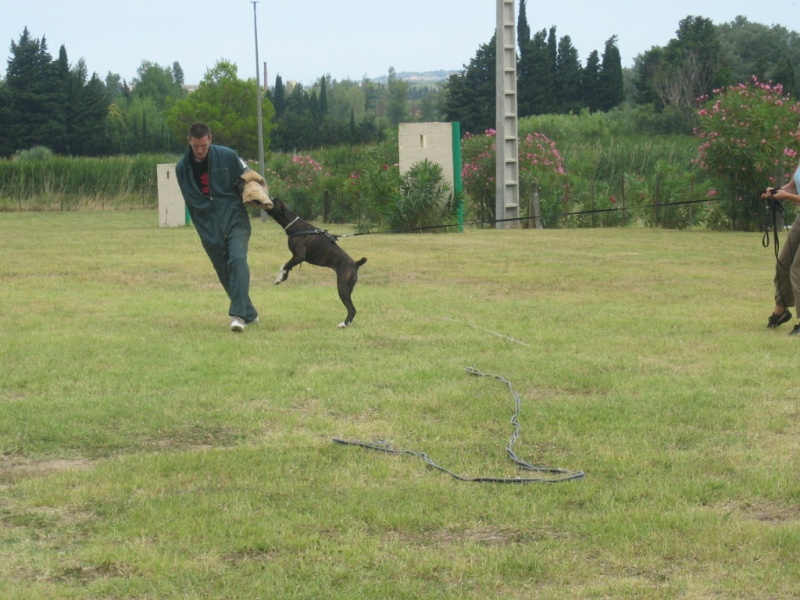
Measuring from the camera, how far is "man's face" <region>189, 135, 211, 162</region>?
10.5 metres

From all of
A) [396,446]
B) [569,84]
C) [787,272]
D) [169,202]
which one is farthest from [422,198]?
[569,84]

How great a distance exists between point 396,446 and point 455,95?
224ft

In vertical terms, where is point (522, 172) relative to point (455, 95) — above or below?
below

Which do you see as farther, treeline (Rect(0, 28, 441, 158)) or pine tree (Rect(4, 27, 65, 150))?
pine tree (Rect(4, 27, 65, 150))

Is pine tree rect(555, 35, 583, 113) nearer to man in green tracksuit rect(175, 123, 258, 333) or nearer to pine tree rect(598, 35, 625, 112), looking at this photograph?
pine tree rect(598, 35, 625, 112)

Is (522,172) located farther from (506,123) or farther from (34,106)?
(34,106)

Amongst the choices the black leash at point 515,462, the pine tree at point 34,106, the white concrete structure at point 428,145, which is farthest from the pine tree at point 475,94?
the black leash at point 515,462

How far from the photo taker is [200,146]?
10516 millimetres

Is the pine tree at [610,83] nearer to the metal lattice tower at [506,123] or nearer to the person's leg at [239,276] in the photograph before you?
the metal lattice tower at [506,123]

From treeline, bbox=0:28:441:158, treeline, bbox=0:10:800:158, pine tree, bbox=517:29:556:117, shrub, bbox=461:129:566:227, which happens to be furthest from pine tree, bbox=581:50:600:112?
shrub, bbox=461:129:566:227

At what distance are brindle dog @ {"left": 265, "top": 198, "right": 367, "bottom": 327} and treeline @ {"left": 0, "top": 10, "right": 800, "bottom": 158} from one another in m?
45.5

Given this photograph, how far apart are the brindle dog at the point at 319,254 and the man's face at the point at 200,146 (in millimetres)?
777

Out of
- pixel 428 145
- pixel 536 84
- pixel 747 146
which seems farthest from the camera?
pixel 536 84

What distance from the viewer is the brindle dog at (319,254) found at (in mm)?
10711
